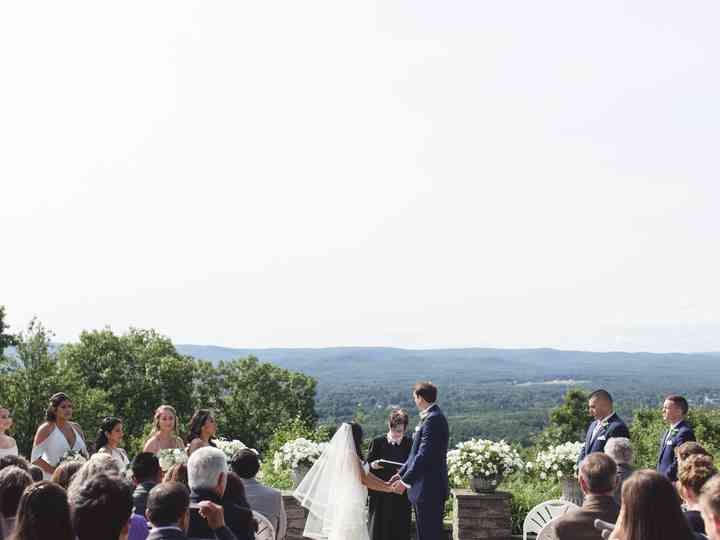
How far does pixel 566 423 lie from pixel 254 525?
2875 inches

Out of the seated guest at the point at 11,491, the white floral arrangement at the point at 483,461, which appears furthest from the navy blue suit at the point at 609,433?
the seated guest at the point at 11,491

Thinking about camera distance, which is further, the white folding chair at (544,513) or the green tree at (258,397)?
the green tree at (258,397)

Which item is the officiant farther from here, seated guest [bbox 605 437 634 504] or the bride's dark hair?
seated guest [bbox 605 437 634 504]

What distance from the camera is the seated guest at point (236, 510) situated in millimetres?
5703

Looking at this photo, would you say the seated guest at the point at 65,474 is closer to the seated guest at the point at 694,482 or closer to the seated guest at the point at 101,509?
the seated guest at the point at 101,509

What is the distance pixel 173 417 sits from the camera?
9727 millimetres

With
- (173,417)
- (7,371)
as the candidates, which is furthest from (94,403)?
(173,417)

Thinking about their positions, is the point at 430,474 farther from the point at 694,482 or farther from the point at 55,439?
the point at 694,482

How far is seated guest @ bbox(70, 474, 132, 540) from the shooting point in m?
3.95

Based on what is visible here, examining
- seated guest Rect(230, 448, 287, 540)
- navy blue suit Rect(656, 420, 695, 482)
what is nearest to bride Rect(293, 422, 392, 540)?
seated guest Rect(230, 448, 287, 540)

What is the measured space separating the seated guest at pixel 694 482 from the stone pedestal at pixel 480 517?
16.2ft

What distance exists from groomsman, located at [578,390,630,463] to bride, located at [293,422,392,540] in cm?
257

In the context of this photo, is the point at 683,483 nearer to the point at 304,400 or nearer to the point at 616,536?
Result: the point at 616,536

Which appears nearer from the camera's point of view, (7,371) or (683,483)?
(683,483)
